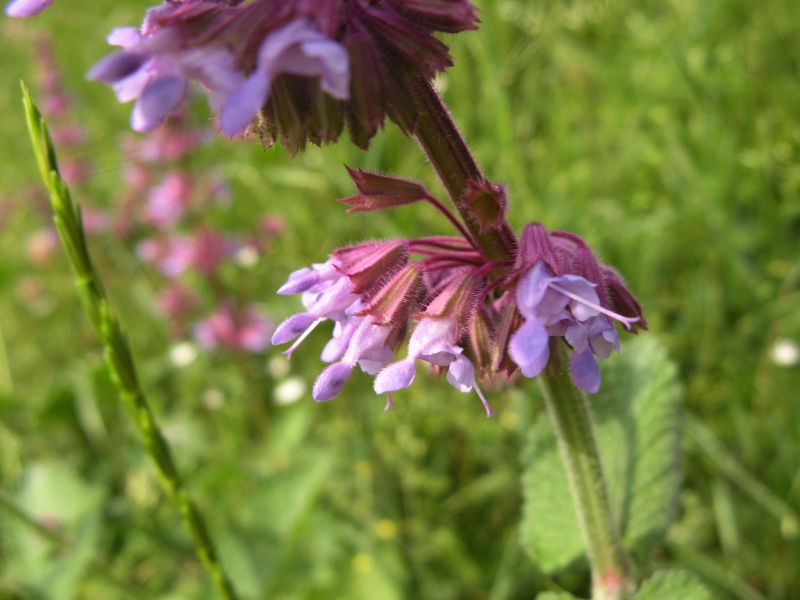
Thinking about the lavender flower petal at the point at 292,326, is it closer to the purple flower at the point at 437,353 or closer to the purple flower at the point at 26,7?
the purple flower at the point at 437,353

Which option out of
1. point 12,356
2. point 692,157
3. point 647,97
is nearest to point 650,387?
point 692,157

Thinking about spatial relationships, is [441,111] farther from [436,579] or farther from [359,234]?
[359,234]

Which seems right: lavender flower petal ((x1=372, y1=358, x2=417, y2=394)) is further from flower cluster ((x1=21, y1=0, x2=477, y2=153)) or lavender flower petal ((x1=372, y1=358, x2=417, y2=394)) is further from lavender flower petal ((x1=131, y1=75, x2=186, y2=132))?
lavender flower petal ((x1=131, y1=75, x2=186, y2=132))

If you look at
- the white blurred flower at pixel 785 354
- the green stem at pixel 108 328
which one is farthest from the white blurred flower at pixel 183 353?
the white blurred flower at pixel 785 354

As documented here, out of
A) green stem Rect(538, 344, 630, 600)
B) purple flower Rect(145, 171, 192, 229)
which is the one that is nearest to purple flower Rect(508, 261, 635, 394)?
green stem Rect(538, 344, 630, 600)

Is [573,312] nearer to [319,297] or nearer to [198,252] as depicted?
[319,297]

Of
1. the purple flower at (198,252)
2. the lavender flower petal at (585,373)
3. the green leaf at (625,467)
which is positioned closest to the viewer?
the lavender flower petal at (585,373)

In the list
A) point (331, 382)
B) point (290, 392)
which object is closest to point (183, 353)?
point (290, 392)
